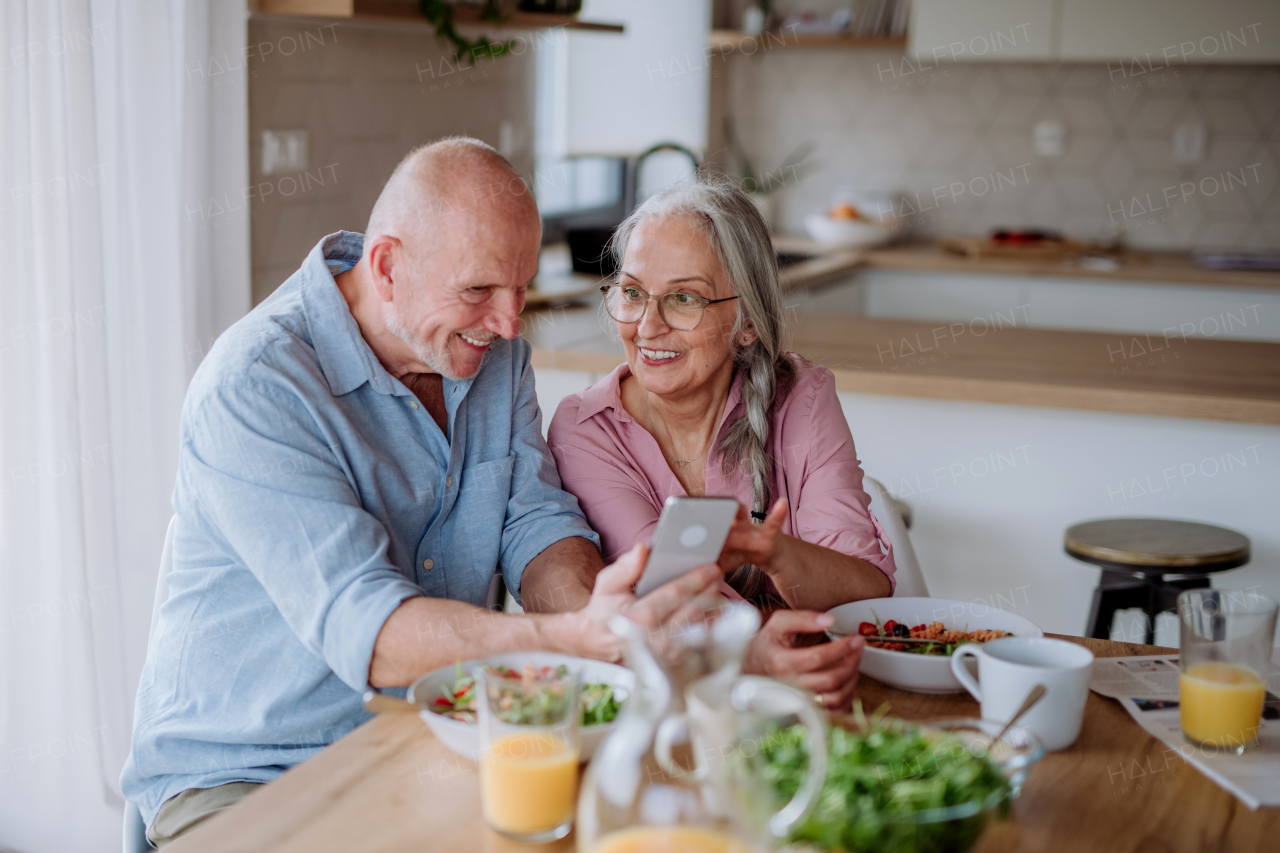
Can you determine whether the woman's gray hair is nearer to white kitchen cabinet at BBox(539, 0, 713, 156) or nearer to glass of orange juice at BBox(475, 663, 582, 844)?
glass of orange juice at BBox(475, 663, 582, 844)

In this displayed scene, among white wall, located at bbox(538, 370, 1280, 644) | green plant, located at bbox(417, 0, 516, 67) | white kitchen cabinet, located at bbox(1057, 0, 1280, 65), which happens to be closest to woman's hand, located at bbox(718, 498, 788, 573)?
white wall, located at bbox(538, 370, 1280, 644)

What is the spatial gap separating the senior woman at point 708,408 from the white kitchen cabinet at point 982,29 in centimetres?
295

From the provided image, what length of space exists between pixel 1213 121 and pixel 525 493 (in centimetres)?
389

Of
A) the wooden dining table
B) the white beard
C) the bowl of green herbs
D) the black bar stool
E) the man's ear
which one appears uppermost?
the man's ear

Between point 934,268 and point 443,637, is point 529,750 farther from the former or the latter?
point 934,268

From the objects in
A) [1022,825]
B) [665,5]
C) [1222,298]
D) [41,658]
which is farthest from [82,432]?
[1222,298]

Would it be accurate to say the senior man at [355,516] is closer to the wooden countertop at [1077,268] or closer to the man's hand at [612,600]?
the man's hand at [612,600]

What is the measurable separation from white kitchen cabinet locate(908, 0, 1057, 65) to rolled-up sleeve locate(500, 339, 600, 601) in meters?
3.18

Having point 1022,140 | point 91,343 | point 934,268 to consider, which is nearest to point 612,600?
point 91,343

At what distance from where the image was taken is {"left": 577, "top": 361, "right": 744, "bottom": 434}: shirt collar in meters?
1.77

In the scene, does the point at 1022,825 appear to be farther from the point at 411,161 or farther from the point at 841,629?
the point at 411,161

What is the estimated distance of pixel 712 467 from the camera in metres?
1.76

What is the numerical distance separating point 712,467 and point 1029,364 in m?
1.14

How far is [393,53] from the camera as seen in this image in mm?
3125
